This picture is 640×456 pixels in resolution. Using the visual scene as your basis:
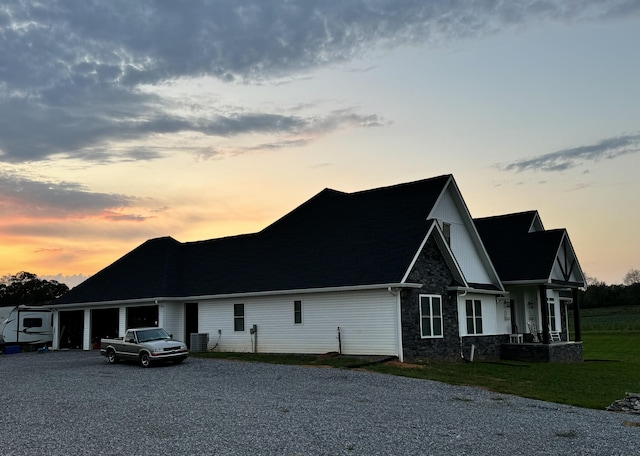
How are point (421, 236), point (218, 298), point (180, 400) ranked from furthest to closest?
point (218, 298) < point (421, 236) < point (180, 400)

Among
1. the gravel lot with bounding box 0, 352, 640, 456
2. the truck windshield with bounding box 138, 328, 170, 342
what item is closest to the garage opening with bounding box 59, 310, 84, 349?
the truck windshield with bounding box 138, 328, 170, 342

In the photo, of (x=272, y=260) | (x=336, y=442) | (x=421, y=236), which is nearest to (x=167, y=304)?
(x=272, y=260)

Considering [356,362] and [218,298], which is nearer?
[356,362]

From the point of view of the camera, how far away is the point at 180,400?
15.5m

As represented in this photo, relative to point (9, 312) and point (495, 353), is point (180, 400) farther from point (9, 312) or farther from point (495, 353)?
point (9, 312)

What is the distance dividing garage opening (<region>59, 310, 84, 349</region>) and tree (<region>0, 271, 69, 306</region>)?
3003cm

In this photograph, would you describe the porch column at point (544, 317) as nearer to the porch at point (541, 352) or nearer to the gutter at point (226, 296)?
the porch at point (541, 352)

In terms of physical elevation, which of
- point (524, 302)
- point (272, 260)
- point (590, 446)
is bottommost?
point (590, 446)

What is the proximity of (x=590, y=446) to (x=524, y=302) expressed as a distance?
2426 centimetres

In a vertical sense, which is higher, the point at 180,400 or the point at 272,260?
the point at 272,260

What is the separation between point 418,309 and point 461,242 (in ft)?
21.4

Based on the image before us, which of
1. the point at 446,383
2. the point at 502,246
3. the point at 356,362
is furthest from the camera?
the point at 502,246

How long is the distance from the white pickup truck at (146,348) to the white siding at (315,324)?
4.48 metres

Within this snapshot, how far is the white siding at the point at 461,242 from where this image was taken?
30.1 metres
